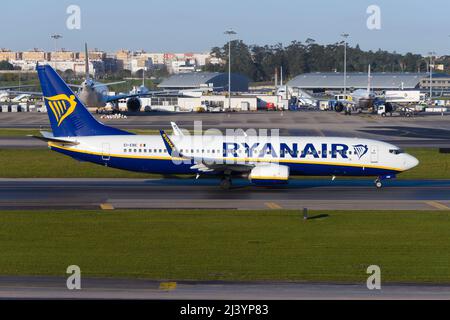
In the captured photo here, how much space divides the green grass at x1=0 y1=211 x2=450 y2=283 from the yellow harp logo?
37.6ft

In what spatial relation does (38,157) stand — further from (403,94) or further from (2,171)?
(403,94)

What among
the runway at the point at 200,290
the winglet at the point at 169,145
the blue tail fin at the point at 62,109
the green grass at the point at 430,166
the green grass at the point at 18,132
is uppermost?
the blue tail fin at the point at 62,109

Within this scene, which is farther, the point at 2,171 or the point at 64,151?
the point at 2,171

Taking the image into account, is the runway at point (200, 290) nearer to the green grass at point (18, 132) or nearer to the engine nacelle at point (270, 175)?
the engine nacelle at point (270, 175)

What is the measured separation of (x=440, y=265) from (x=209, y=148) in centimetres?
2230

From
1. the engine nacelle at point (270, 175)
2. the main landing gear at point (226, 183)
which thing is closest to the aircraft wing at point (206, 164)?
the main landing gear at point (226, 183)

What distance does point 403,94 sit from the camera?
5955 inches

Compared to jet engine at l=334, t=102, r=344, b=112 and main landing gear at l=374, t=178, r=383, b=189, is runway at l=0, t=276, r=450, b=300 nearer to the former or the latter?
main landing gear at l=374, t=178, r=383, b=189

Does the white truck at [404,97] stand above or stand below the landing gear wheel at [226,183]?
above

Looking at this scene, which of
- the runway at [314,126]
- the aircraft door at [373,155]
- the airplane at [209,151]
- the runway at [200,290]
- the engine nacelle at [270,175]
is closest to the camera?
the runway at [200,290]

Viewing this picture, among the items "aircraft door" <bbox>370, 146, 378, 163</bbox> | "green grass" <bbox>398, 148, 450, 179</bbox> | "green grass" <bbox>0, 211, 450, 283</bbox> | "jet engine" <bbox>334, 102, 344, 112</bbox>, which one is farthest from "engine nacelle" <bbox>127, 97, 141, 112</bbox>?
"green grass" <bbox>0, 211, 450, 283</bbox>

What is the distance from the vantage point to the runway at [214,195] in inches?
1556

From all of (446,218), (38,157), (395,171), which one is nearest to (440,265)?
(446,218)

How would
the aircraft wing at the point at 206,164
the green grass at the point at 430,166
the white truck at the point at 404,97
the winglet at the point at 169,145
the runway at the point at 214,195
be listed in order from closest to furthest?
the runway at the point at 214,195 → the winglet at the point at 169,145 → the aircraft wing at the point at 206,164 → the green grass at the point at 430,166 → the white truck at the point at 404,97
